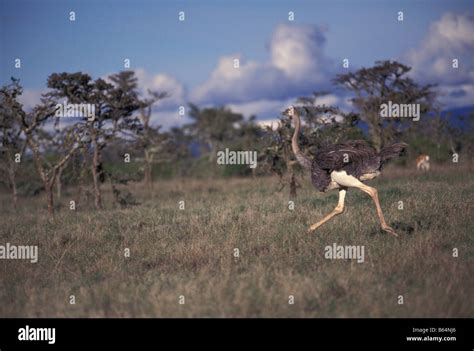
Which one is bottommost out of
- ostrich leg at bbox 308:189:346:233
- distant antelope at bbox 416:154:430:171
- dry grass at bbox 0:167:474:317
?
dry grass at bbox 0:167:474:317

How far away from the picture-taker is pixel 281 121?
A: 16.9m

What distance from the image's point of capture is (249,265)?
8406 millimetres

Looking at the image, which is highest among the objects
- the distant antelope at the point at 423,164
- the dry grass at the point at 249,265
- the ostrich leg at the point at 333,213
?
the distant antelope at the point at 423,164

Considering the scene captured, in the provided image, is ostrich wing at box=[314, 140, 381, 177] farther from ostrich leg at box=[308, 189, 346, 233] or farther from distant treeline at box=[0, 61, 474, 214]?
distant treeline at box=[0, 61, 474, 214]

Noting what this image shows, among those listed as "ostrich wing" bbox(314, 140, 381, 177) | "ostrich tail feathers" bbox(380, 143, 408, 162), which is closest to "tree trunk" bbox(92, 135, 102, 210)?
"ostrich wing" bbox(314, 140, 381, 177)

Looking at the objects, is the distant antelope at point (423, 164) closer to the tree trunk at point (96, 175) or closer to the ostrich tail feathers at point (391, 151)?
the tree trunk at point (96, 175)

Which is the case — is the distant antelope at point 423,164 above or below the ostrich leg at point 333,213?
above

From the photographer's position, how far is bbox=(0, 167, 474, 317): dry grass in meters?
6.71

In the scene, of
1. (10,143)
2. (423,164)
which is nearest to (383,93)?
(423,164)

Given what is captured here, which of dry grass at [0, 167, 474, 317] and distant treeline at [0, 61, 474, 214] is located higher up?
distant treeline at [0, 61, 474, 214]

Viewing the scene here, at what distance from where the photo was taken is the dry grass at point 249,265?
6707mm

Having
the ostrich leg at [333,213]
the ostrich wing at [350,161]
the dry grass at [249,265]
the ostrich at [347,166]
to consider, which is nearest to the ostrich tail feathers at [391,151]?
the ostrich at [347,166]
